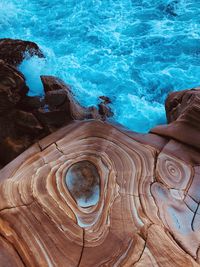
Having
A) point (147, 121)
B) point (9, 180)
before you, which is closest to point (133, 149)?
point (9, 180)

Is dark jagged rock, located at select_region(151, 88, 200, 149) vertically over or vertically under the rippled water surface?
over

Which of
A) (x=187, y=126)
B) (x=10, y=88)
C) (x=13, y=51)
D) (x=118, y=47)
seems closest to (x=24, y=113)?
(x=10, y=88)

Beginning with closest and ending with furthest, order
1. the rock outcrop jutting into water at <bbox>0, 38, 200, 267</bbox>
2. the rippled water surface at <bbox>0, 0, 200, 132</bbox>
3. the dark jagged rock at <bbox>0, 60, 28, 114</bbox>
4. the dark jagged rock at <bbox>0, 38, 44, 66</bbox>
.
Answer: the rock outcrop jutting into water at <bbox>0, 38, 200, 267</bbox> < the dark jagged rock at <bbox>0, 60, 28, 114</bbox> < the dark jagged rock at <bbox>0, 38, 44, 66</bbox> < the rippled water surface at <bbox>0, 0, 200, 132</bbox>

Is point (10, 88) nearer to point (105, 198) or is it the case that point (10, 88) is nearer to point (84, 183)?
→ point (84, 183)

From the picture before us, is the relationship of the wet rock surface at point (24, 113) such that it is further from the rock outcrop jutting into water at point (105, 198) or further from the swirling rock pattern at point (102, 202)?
the swirling rock pattern at point (102, 202)

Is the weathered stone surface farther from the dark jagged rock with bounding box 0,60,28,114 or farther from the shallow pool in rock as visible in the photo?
the shallow pool in rock

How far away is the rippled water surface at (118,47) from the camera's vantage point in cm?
668

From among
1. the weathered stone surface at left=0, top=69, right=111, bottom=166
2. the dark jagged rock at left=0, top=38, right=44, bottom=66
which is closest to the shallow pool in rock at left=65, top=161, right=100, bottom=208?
the weathered stone surface at left=0, top=69, right=111, bottom=166

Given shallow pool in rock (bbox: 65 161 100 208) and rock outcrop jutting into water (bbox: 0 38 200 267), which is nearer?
rock outcrop jutting into water (bbox: 0 38 200 267)

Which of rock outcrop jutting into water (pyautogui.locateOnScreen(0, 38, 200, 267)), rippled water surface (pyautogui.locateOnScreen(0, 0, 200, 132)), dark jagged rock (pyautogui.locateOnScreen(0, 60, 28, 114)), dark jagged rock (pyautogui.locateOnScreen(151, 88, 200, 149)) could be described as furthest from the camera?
rippled water surface (pyautogui.locateOnScreen(0, 0, 200, 132))

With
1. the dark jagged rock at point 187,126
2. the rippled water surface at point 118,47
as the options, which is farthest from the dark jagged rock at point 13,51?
the dark jagged rock at point 187,126

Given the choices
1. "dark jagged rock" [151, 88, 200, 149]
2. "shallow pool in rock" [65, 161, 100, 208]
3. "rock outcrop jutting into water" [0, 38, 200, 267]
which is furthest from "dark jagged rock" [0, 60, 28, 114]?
"dark jagged rock" [151, 88, 200, 149]

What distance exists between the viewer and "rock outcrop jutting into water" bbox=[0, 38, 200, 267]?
116 inches

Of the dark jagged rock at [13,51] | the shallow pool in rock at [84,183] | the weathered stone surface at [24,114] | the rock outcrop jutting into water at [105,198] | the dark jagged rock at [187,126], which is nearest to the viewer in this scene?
the rock outcrop jutting into water at [105,198]
